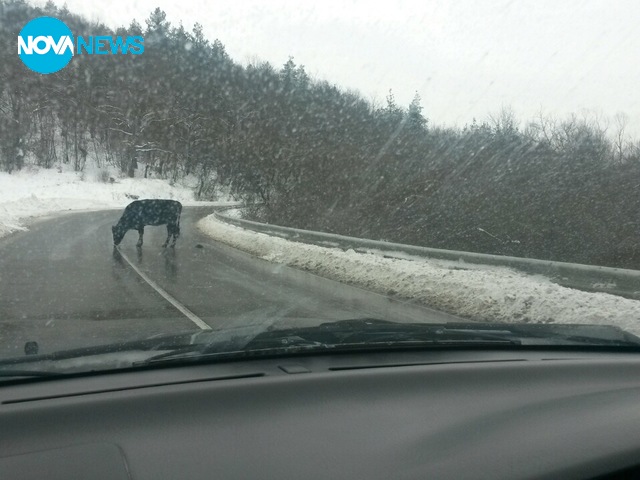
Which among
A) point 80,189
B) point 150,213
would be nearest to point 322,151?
point 150,213

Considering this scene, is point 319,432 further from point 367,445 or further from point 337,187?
point 337,187

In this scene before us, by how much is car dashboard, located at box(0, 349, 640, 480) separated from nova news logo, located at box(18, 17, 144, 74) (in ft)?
110

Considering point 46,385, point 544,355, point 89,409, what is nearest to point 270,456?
point 89,409

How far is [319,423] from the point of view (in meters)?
2.64

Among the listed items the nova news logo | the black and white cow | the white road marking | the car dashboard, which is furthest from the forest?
the car dashboard

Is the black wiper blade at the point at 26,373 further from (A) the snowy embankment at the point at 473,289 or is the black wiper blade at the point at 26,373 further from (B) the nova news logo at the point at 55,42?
(B) the nova news logo at the point at 55,42

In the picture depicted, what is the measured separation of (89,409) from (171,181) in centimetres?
6507

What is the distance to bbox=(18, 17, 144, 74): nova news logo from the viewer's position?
32.3 meters

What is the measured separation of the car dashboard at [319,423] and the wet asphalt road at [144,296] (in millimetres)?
1429

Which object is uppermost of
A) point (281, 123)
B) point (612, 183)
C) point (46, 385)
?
point (281, 123)

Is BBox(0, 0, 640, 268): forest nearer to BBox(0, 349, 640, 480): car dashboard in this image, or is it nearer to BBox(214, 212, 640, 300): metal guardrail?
BBox(214, 212, 640, 300): metal guardrail

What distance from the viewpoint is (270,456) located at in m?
Result: 2.33

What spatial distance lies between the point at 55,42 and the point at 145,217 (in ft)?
62.8

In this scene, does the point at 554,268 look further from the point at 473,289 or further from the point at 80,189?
the point at 80,189
